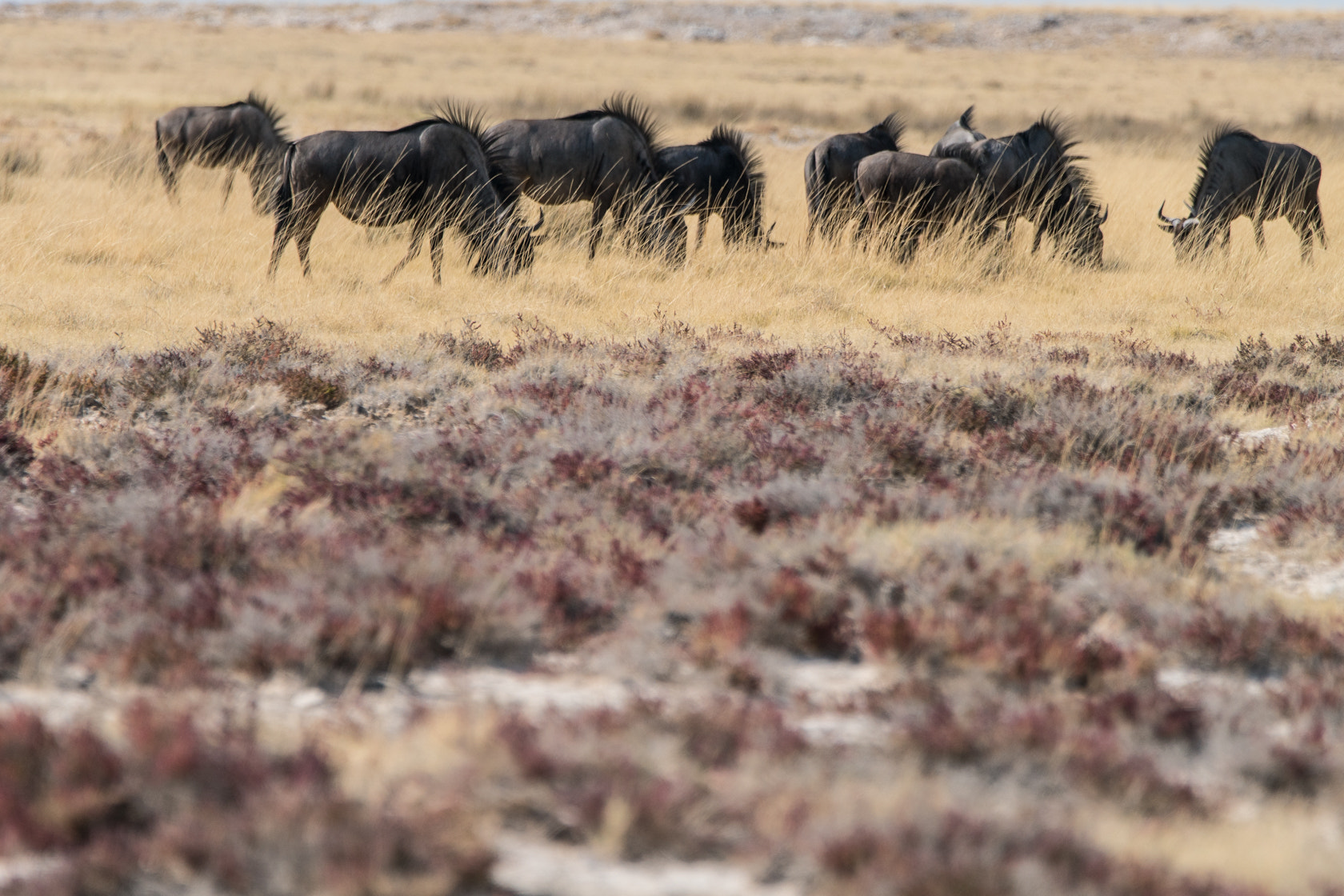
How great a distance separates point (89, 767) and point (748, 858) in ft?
4.71

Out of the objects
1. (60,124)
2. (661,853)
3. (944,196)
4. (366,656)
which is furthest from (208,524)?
(60,124)

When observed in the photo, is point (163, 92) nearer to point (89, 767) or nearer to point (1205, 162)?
point (1205, 162)

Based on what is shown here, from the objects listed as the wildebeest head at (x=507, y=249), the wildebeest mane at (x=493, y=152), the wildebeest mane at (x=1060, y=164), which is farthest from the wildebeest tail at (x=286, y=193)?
the wildebeest mane at (x=1060, y=164)

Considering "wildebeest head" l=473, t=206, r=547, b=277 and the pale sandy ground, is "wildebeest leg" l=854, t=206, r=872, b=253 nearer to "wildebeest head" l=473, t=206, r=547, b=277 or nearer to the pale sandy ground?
"wildebeest head" l=473, t=206, r=547, b=277

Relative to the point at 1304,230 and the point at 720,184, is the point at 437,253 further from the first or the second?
the point at 1304,230

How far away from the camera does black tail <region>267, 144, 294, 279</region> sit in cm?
974

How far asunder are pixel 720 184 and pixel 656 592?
9163 mm

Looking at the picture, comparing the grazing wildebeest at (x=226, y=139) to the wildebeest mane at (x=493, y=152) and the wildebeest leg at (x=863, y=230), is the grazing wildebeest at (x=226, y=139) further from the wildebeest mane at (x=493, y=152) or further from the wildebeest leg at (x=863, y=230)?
the wildebeest leg at (x=863, y=230)

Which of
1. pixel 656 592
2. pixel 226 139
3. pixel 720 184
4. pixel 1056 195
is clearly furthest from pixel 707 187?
pixel 656 592

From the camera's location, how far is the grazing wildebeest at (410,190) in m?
9.67

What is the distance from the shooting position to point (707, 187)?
12.1 meters

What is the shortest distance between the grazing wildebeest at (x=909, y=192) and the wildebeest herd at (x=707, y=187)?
16 millimetres

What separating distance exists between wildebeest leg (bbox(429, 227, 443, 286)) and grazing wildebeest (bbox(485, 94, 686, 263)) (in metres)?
1.28

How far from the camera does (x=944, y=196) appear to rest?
38.4 feet
